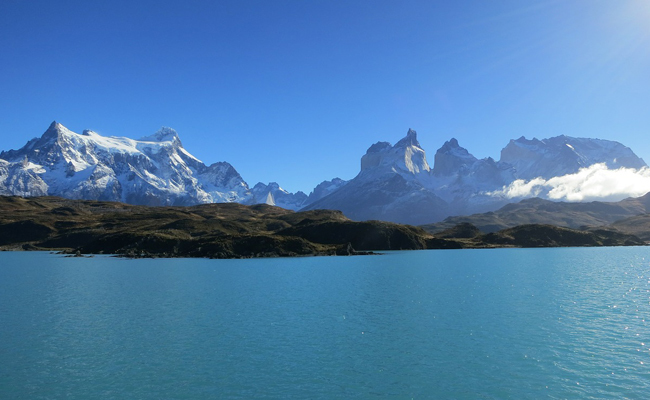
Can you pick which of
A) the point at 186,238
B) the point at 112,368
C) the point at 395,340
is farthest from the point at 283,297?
the point at 186,238

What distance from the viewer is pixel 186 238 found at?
190500 mm

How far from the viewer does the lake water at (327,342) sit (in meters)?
29.0

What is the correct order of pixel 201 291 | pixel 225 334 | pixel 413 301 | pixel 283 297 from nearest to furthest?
pixel 225 334 < pixel 413 301 < pixel 283 297 < pixel 201 291

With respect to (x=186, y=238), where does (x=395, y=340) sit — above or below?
below

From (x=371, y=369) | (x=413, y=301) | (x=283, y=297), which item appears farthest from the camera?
(x=283, y=297)

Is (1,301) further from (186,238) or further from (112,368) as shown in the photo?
(186,238)

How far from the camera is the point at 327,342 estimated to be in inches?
1560

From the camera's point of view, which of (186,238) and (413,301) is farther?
(186,238)

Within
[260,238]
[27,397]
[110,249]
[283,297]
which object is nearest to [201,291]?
[283,297]

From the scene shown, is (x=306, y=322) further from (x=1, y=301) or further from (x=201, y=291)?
(x=1, y=301)

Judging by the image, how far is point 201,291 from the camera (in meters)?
72.6

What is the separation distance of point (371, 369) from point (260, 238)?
15187 centimetres

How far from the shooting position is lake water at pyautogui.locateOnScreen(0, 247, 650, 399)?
95.0ft

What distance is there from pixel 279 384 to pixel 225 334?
15.2 meters
